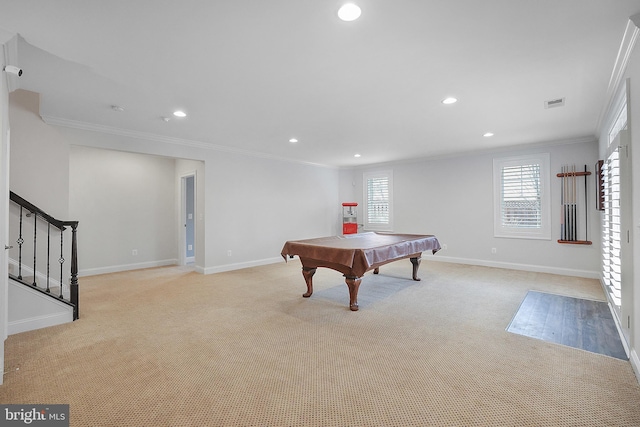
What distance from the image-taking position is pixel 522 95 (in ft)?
10.7

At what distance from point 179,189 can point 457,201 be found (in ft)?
20.3

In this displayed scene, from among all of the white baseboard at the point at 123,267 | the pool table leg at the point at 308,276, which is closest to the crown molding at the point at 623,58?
the pool table leg at the point at 308,276

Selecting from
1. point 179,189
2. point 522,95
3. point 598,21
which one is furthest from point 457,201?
point 179,189

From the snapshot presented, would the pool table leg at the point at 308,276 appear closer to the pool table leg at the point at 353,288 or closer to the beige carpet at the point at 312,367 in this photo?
the beige carpet at the point at 312,367

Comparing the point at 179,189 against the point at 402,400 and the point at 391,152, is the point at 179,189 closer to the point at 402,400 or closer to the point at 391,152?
the point at 391,152

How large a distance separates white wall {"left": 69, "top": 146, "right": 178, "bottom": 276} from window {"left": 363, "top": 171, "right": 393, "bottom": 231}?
4812 mm

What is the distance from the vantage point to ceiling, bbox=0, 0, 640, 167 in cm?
190

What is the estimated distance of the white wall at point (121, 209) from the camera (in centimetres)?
552

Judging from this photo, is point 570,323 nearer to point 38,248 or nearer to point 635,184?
point 635,184

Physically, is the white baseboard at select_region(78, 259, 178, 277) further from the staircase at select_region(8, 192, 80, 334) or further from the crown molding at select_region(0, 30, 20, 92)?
the crown molding at select_region(0, 30, 20, 92)

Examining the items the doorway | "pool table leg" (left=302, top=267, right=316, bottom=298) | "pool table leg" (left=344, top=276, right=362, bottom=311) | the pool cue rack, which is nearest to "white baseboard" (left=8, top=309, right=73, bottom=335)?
"pool table leg" (left=302, top=267, right=316, bottom=298)

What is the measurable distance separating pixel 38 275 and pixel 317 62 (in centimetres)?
425

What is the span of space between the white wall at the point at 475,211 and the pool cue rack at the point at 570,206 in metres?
0.08

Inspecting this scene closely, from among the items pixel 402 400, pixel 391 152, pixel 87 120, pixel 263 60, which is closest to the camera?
pixel 402 400
